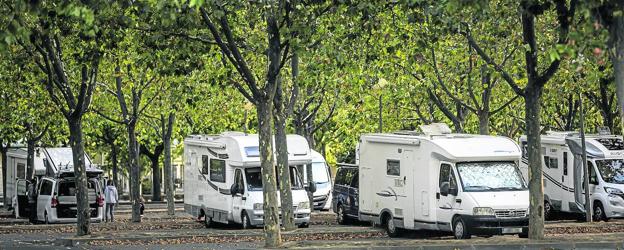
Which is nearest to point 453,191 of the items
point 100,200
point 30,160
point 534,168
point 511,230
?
point 511,230

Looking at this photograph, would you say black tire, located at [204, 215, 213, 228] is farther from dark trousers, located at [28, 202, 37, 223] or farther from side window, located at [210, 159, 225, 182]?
dark trousers, located at [28, 202, 37, 223]

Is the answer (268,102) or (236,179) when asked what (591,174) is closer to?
(236,179)

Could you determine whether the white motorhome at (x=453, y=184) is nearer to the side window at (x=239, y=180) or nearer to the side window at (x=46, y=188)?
the side window at (x=239, y=180)

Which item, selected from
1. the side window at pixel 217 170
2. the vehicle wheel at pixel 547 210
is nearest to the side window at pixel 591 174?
the vehicle wheel at pixel 547 210

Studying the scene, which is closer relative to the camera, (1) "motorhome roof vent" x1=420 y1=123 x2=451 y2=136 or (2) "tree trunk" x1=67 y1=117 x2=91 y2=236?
(1) "motorhome roof vent" x1=420 y1=123 x2=451 y2=136

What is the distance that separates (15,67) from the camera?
98.6 feet

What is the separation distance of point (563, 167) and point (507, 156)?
777 centimetres

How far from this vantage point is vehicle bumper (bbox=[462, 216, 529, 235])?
2638 centimetres

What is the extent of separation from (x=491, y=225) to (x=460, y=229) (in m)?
0.73

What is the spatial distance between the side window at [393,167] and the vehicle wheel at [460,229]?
2532mm

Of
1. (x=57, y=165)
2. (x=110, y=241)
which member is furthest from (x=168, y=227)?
(x=57, y=165)

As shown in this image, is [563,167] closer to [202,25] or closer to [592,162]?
[592,162]

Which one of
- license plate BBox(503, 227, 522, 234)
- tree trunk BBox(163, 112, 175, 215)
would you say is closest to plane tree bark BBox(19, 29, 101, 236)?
license plate BBox(503, 227, 522, 234)

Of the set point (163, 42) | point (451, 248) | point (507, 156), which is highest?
point (163, 42)
